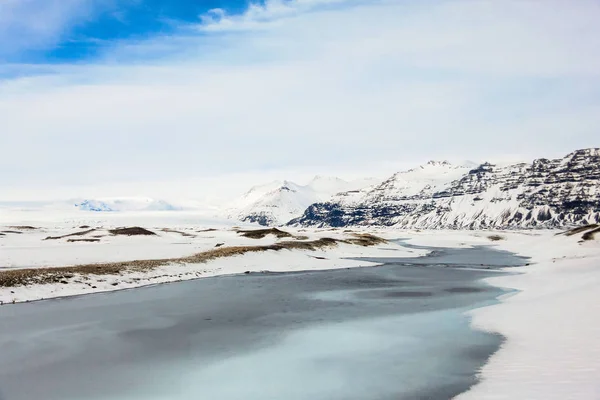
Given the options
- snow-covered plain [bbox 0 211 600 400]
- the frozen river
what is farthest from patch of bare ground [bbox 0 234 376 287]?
the frozen river

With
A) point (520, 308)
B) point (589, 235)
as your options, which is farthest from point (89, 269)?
point (589, 235)

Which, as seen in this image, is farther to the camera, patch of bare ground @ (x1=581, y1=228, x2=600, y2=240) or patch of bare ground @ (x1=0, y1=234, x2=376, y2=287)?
patch of bare ground @ (x1=581, y1=228, x2=600, y2=240)

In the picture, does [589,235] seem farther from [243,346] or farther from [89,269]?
[243,346]

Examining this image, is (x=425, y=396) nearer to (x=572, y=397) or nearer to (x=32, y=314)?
(x=572, y=397)

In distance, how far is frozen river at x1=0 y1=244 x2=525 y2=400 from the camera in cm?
1388

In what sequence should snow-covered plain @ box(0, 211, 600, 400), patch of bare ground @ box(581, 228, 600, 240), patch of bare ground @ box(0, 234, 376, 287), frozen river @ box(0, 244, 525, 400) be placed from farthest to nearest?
patch of bare ground @ box(581, 228, 600, 240)
patch of bare ground @ box(0, 234, 376, 287)
frozen river @ box(0, 244, 525, 400)
snow-covered plain @ box(0, 211, 600, 400)

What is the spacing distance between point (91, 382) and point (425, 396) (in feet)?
31.3

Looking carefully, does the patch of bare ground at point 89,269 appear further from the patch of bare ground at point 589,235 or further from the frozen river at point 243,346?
the patch of bare ground at point 589,235

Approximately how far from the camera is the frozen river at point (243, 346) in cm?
1388

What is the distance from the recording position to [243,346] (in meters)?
19.2

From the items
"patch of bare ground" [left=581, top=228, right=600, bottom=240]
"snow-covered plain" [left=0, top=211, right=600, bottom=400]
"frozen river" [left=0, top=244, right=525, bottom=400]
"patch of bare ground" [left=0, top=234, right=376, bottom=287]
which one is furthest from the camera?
"patch of bare ground" [left=581, top=228, right=600, bottom=240]

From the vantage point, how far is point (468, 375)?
14.4 metres

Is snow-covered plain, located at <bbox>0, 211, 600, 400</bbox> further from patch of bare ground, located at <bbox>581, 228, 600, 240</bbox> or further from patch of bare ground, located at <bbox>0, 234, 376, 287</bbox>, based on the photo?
patch of bare ground, located at <bbox>581, 228, 600, 240</bbox>

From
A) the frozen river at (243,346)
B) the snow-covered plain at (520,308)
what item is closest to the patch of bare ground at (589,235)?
the snow-covered plain at (520,308)
